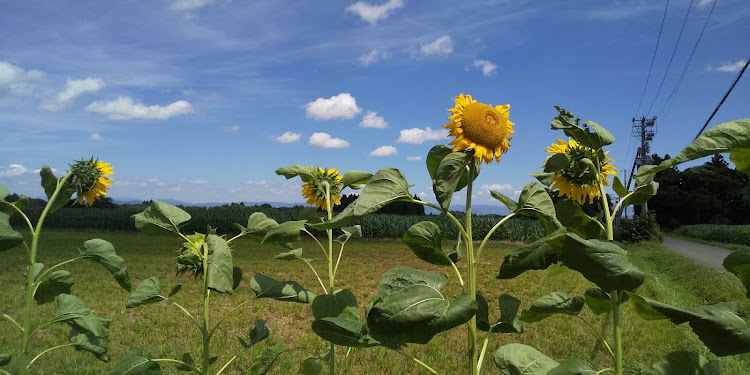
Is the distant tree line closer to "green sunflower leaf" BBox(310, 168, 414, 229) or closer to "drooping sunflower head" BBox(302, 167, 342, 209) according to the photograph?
"drooping sunflower head" BBox(302, 167, 342, 209)

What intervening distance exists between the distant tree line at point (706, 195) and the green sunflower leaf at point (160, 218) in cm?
4309

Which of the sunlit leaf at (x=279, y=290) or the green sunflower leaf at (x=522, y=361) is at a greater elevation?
the sunlit leaf at (x=279, y=290)

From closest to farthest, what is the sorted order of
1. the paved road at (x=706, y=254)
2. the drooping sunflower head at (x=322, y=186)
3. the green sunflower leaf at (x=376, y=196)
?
the green sunflower leaf at (x=376, y=196)
the drooping sunflower head at (x=322, y=186)
the paved road at (x=706, y=254)

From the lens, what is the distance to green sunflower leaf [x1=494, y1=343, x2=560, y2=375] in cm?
130

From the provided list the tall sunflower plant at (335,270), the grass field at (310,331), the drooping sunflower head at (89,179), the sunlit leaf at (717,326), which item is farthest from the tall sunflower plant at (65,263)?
the sunlit leaf at (717,326)

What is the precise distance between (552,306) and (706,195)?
46474 mm

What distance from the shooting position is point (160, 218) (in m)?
1.74

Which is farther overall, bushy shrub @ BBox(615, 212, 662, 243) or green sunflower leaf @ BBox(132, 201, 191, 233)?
bushy shrub @ BBox(615, 212, 662, 243)

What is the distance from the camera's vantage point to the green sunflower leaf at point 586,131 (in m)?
1.33

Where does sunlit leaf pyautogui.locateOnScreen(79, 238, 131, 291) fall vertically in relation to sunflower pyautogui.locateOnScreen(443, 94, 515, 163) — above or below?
below

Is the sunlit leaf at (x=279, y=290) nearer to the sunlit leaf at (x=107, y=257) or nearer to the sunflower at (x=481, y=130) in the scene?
the sunlit leaf at (x=107, y=257)

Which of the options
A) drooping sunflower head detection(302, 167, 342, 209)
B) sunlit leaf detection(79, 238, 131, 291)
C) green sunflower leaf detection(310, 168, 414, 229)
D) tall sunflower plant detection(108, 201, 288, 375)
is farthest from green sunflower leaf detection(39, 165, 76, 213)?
green sunflower leaf detection(310, 168, 414, 229)

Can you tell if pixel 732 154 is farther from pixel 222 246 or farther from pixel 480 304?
pixel 222 246

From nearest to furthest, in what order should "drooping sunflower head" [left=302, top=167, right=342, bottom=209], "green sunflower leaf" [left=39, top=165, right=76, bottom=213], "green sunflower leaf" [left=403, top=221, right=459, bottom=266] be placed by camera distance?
"green sunflower leaf" [left=403, top=221, right=459, bottom=266], "green sunflower leaf" [left=39, top=165, right=76, bottom=213], "drooping sunflower head" [left=302, top=167, right=342, bottom=209]
